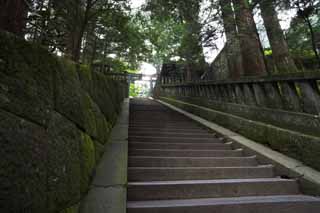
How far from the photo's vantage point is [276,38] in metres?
3.97

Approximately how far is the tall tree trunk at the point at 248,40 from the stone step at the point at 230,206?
9.24 ft

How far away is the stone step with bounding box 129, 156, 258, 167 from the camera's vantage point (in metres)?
Result: 2.35

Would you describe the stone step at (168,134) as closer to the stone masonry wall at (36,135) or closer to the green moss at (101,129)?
the green moss at (101,129)

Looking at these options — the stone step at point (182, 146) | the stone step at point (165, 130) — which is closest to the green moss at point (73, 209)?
the stone step at point (182, 146)

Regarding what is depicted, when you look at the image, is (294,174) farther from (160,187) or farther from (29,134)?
(29,134)

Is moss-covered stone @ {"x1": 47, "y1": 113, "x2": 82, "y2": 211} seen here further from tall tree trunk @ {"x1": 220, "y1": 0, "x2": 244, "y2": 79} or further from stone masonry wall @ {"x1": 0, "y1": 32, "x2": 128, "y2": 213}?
tall tree trunk @ {"x1": 220, "y1": 0, "x2": 244, "y2": 79}

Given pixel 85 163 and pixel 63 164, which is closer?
pixel 63 164

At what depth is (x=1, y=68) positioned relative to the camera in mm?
832

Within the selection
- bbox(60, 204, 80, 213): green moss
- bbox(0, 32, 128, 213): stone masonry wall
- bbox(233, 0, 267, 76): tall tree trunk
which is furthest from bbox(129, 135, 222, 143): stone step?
bbox(233, 0, 267, 76): tall tree trunk

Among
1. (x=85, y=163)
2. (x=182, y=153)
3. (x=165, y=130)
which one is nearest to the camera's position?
(x=85, y=163)

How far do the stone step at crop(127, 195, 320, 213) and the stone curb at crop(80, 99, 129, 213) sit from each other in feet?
0.48

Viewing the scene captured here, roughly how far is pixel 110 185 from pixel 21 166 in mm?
962

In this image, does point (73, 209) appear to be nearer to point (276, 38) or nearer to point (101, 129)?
point (101, 129)

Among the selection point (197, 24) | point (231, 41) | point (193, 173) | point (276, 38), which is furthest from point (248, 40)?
point (193, 173)
